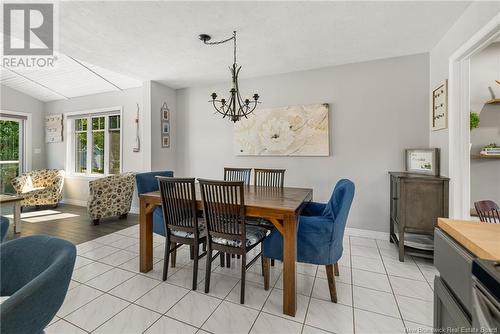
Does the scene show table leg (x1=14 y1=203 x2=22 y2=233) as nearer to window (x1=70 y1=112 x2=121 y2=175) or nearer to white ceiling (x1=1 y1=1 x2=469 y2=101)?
window (x1=70 y1=112 x2=121 y2=175)

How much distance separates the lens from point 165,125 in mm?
4461

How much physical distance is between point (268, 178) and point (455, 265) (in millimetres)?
2387

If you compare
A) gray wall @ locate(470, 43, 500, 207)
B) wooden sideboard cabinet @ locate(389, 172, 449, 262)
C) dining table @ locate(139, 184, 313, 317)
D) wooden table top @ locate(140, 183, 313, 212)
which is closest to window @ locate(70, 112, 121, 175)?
wooden table top @ locate(140, 183, 313, 212)

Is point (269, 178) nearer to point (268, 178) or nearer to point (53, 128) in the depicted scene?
point (268, 178)

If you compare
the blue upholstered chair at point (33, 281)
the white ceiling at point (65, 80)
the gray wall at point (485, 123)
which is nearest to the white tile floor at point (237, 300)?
the blue upholstered chair at point (33, 281)

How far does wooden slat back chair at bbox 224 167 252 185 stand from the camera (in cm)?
321

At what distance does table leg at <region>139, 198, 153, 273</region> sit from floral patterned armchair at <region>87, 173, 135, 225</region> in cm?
203

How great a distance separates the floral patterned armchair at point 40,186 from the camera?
453cm

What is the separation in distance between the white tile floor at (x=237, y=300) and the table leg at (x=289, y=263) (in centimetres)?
10

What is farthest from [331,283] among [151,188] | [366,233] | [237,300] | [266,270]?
[151,188]

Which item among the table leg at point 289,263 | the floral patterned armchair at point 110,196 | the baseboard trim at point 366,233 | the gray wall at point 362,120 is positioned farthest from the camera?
the floral patterned armchair at point 110,196

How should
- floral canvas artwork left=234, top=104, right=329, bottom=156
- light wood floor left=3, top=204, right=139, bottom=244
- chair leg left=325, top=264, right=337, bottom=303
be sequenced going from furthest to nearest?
floral canvas artwork left=234, top=104, right=329, bottom=156 < light wood floor left=3, top=204, right=139, bottom=244 < chair leg left=325, top=264, right=337, bottom=303

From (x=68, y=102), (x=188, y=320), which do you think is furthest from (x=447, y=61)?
(x=68, y=102)

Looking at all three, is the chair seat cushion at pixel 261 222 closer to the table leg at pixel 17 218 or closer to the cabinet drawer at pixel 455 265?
the cabinet drawer at pixel 455 265
